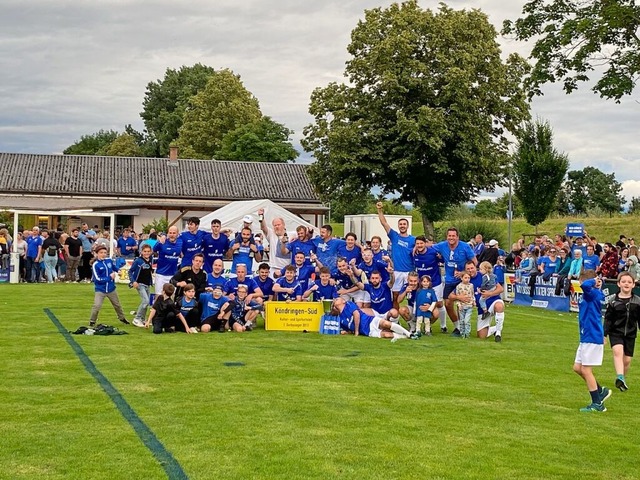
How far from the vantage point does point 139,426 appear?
8.09 meters

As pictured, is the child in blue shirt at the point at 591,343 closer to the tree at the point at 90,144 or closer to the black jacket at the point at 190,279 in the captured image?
the black jacket at the point at 190,279

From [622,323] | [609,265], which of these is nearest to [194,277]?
[622,323]

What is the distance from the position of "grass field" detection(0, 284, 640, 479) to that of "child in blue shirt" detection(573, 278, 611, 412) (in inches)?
8.1

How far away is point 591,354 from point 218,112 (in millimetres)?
64684

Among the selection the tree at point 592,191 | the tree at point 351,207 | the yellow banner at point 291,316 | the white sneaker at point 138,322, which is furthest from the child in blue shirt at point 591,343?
the tree at point 592,191

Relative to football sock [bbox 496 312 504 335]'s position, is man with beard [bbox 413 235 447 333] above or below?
above

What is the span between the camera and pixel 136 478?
21.1 feet

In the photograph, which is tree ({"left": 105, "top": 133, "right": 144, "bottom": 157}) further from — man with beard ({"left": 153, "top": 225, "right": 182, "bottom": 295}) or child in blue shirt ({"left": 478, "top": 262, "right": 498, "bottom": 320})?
child in blue shirt ({"left": 478, "top": 262, "right": 498, "bottom": 320})

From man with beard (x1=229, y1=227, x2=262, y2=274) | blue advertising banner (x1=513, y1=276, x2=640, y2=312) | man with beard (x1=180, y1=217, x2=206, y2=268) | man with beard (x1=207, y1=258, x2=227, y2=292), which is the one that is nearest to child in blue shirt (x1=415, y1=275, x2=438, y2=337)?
man with beard (x1=229, y1=227, x2=262, y2=274)

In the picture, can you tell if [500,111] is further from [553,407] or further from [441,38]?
[553,407]

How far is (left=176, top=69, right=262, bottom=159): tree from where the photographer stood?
71.8m

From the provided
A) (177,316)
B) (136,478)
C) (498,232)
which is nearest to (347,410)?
(136,478)

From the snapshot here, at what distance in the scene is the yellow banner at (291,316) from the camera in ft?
55.3

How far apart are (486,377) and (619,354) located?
1782 mm
